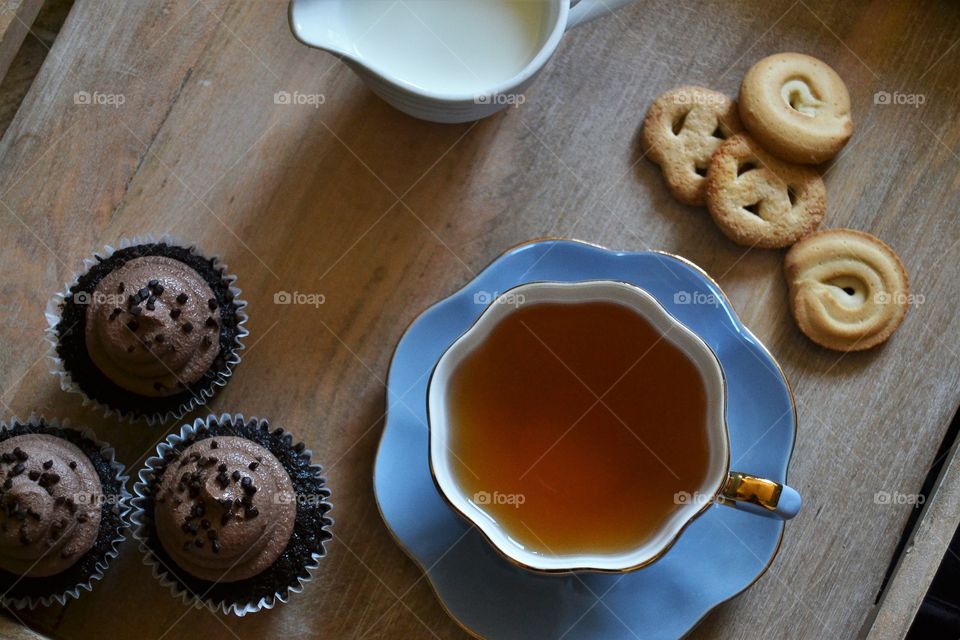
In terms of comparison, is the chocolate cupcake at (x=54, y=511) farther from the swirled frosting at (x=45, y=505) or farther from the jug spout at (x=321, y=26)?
the jug spout at (x=321, y=26)

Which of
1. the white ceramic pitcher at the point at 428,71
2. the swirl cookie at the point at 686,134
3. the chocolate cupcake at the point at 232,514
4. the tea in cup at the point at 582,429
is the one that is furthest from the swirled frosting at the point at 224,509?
the swirl cookie at the point at 686,134

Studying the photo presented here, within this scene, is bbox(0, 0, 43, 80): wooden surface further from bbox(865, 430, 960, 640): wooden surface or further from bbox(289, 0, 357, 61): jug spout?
bbox(865, 430, 960, 640): wooden surface

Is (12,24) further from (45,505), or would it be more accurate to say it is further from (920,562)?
(920,562)

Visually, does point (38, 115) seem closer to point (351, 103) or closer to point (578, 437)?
point (351, 103)

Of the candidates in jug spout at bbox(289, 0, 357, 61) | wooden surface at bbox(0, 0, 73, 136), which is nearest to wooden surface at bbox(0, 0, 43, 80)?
wooden surface at bbox(0, 0, 73, 136)

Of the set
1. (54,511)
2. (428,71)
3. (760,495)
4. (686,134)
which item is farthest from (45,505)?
(686,134)
